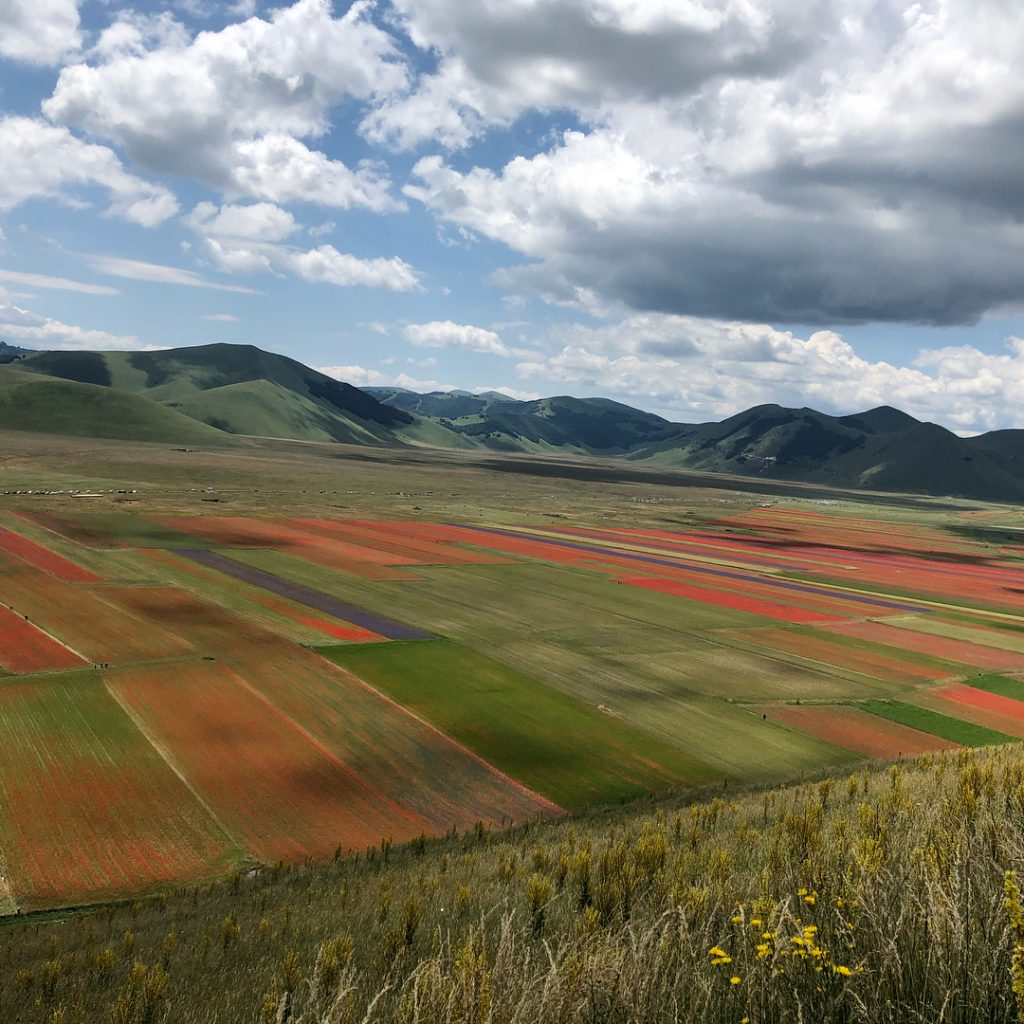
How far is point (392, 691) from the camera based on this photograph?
121ft

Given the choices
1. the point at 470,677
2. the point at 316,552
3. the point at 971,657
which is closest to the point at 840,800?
the point at 470,677

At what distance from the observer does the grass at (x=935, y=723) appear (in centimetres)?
3491

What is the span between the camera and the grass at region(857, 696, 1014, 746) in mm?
34906

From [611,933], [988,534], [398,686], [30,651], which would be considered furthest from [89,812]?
[988,534]

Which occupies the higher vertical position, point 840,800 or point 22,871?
point 840,800

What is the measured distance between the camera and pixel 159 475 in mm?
168875

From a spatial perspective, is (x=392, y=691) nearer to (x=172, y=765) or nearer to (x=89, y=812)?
(x=172, y=765)

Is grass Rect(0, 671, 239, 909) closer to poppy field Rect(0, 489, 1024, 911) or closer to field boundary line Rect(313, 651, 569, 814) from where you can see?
poppy field Rect(0, 489, 1024, 911)

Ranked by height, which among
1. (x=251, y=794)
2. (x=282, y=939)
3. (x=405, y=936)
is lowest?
(x=251, y=794)

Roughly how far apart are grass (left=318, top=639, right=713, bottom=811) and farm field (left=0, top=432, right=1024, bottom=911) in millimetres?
182

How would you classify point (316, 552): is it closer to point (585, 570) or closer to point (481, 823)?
point (585, 570)

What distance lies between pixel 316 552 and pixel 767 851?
69.3 metres

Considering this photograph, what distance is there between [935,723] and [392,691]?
28.3m

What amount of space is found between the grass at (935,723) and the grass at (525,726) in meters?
14.3
